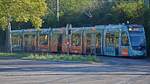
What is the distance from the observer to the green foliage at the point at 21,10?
146 ft

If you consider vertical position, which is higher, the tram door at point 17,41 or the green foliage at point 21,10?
the green foliage at point 21,10

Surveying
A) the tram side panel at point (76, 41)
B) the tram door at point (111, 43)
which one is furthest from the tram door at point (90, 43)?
the tram door at point (111, 43)

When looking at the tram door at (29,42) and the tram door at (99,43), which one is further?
the tram door at (29,42)

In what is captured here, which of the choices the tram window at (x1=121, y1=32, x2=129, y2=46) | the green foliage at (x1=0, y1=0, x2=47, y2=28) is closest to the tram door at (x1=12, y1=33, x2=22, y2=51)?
the green foliage at (x1=0, y1=0, x2=47, y2=28)

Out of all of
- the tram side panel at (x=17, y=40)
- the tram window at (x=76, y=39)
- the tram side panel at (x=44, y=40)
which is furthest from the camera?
the tram side panel at (x=17, y=40)

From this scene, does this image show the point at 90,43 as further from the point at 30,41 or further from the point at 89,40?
the point at 30,41

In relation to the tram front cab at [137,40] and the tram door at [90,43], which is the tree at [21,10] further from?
the tram front cab at [137,40]

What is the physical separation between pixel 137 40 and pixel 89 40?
23.4 feet

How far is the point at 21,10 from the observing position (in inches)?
1831

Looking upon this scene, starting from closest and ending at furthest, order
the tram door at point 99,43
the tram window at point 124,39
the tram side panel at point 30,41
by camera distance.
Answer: the tram window at point 124,39, the tram door at point 99,43, the tram side panel at point 30,41

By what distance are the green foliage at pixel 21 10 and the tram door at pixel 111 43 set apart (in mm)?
6263

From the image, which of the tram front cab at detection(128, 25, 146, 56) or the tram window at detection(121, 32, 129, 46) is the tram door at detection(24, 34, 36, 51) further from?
the tram front cab at detection(128, 25, 146, 56)

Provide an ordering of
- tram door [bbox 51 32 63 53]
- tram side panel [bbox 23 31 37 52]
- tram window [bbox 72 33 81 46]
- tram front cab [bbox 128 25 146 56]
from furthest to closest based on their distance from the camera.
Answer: tram side panel [bbox 23 31 37 52] < tram door [bbox 51 32 63 53] < tram window [bbox 72 33 81 46] < tram front cab [bbox 128 25 146 56]

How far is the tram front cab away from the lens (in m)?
46.5
